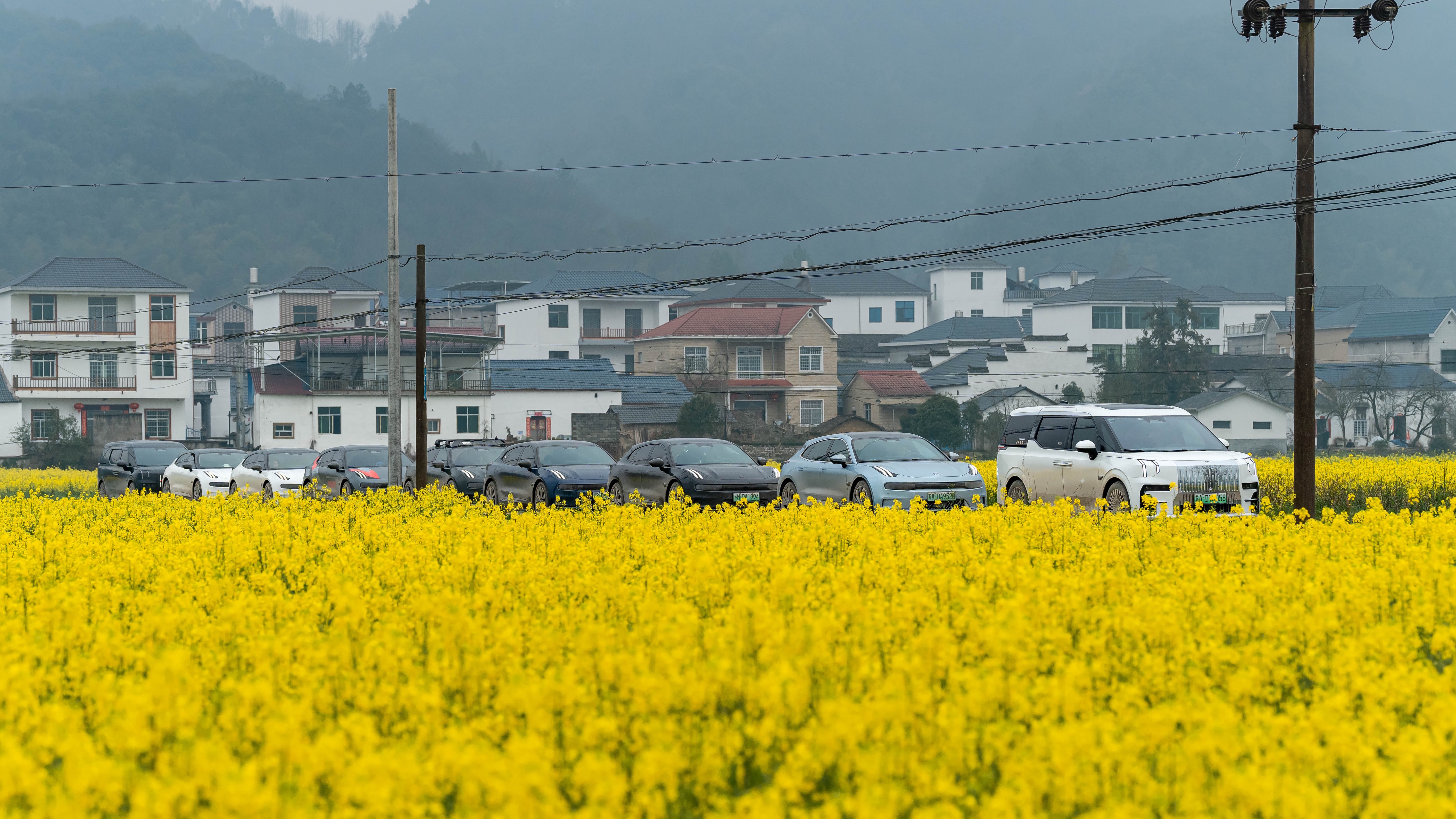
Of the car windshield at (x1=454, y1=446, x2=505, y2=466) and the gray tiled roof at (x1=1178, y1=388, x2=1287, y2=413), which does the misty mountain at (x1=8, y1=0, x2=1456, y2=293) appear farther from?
the car windshield at (x1=454, y1=446, x2=505, y2=466)

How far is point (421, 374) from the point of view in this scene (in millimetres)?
24328

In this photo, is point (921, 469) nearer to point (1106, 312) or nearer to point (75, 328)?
point (75, 328)

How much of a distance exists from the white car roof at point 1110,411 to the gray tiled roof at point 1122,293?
2551 inches

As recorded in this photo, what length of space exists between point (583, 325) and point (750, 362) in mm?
17454

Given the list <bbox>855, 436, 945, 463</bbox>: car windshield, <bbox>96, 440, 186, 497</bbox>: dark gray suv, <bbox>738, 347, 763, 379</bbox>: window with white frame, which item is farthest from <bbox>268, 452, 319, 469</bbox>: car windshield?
<bbox>738, 347, 763, 379</bbox>: window with white frame

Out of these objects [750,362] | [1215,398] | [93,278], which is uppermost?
[93,278]

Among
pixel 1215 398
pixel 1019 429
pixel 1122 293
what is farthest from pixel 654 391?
pixel 1019 429

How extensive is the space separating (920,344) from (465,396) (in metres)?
36.5

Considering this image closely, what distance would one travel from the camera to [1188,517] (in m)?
12.6

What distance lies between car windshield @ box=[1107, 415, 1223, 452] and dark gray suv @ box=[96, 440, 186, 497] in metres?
22.5

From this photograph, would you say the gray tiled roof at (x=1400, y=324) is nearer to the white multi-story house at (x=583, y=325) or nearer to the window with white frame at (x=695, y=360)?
the window with white frame at (x=695, y=360)

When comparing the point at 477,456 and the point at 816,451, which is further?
the point at 477,456

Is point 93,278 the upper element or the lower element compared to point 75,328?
upper

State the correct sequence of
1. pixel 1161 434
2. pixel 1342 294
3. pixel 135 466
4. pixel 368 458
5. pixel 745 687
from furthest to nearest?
pixel 1342 294 → pixel 135 466 → pixel 368 458 → pixel 1161 434 → pixel 745 687
